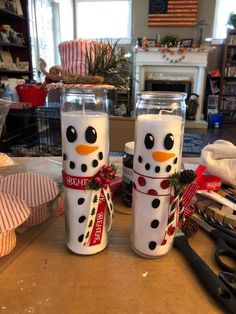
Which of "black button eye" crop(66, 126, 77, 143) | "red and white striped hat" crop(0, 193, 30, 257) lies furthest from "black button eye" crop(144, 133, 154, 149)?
"red and white striped hat" crop(0, 193, 30, 257)

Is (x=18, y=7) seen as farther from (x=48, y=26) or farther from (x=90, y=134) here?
(x=90, y=134)

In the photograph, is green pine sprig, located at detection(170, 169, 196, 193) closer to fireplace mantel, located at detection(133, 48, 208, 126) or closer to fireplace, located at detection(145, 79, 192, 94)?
fireplace mantel, located at detection(133, 48, 208, 126)

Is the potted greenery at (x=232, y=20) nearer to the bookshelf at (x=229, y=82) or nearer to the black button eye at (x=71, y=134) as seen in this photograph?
the bookshelf at (x=229, y=82)

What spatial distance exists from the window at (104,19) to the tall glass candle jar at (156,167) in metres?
4.22

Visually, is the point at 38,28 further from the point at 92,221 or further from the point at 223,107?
the point at 92,221

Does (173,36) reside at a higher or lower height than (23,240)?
higher

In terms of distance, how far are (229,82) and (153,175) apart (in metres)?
4.34

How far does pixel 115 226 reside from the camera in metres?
0.50

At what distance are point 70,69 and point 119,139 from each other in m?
0.63

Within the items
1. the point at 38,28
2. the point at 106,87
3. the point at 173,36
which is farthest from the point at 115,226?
the point at 173,36

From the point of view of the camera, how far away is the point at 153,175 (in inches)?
15.1

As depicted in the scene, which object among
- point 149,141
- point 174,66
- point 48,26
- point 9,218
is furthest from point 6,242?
point 174,66

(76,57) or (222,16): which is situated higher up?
(222,16)

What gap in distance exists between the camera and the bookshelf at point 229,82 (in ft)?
12.9
